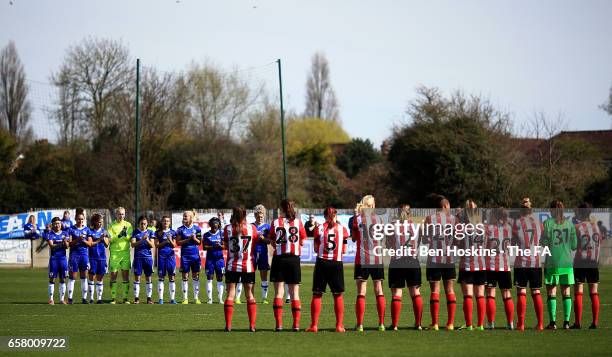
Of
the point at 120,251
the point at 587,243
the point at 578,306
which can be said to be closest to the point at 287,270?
the point at 578,306

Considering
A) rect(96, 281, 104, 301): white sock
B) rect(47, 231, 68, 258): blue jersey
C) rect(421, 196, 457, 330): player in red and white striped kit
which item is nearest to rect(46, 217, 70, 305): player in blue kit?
rect(47, 231, 68, 258): blue jersey

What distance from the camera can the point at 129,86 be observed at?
194ft

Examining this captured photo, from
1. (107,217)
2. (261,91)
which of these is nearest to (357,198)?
(261,91)

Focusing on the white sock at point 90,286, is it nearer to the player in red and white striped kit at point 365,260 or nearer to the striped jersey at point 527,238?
the player in red and white striped kit at point 365,260

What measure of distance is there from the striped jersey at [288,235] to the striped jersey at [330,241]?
31 centimetres

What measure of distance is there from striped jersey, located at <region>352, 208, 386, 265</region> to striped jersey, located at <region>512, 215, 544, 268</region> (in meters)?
2.52

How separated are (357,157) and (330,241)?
→ 67.4 meters

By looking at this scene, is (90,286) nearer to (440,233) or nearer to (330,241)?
(330,241)

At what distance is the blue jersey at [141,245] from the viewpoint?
80.3ft

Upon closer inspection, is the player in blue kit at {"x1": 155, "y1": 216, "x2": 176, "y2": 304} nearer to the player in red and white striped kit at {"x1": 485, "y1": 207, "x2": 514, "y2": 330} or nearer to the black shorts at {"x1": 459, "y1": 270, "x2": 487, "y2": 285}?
the black shorts at {"x1": 459, "y1": 270, "x2": 487, "y2": 285}

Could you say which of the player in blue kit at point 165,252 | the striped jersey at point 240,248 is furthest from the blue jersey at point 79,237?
the striped jersey at point 240,248

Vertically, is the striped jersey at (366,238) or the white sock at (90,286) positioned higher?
Answer: the striped jersey at (366,238)

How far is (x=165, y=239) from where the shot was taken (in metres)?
24.4

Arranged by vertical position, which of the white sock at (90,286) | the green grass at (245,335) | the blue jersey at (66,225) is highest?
the blue jersey at (66,225)
